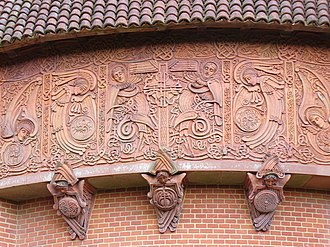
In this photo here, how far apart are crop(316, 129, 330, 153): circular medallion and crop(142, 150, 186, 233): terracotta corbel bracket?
6.06 ft

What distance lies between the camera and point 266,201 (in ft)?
44.6

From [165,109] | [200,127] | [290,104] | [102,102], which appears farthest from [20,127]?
[290,104]

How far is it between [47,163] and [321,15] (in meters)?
4.08

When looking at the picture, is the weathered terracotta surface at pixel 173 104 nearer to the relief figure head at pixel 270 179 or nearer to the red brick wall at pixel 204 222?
the relief figure head at pixel 270 179

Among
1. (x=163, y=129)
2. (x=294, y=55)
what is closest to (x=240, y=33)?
(x=294, y=55)

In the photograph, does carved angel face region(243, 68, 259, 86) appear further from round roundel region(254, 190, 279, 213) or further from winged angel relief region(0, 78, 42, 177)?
winged angel relief region(0, 78, 42, 177)

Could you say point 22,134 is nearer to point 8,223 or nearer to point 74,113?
point 74,113

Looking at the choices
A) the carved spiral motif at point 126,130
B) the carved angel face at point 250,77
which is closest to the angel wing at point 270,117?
the carved angel face at point 250,77

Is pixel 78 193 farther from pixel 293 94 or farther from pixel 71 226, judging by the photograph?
pixel 293 94

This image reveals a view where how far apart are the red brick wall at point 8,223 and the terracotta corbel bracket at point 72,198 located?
90 centimetres

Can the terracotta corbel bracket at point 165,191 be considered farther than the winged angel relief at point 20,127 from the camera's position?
No

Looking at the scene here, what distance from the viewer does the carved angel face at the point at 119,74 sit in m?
14.2

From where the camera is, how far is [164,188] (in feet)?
44.5

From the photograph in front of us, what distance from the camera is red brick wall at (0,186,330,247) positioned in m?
13.7
